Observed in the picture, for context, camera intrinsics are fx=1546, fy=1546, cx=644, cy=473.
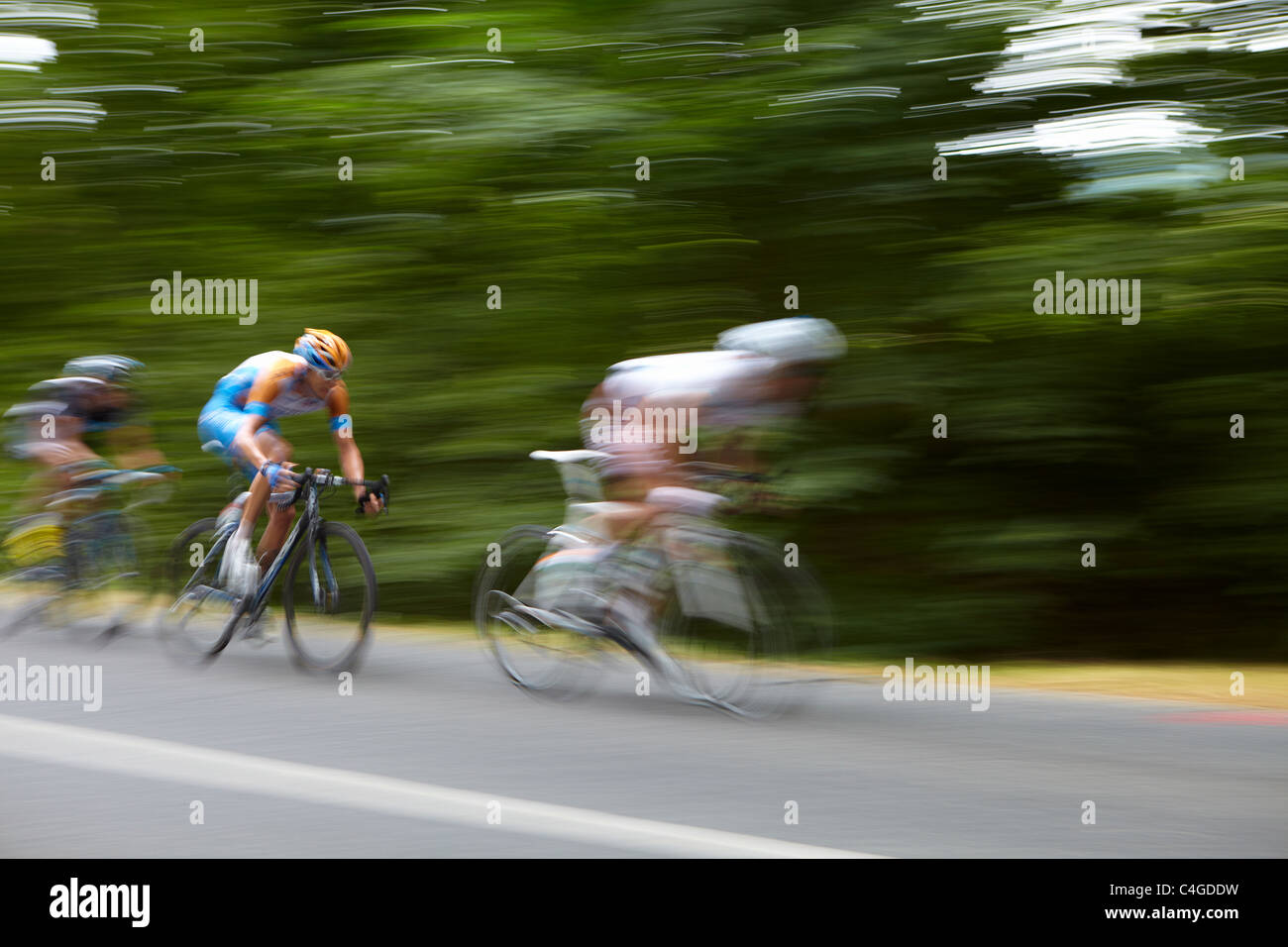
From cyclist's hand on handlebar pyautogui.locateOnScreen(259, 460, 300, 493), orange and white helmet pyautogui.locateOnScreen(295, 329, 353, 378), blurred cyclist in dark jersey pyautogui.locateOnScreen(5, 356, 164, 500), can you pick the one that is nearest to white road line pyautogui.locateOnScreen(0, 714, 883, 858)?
cyclist's hand on handlebar pyautogui.locateOnScreen(259, 460, 300, 493)

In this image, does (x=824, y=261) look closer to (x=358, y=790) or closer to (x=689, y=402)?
(x=689, y=402)

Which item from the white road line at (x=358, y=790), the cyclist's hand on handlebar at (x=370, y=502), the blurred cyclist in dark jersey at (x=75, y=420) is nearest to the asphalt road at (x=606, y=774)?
the white road line at (x=358, y=790)

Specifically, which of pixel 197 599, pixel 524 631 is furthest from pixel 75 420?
pixel 524 631

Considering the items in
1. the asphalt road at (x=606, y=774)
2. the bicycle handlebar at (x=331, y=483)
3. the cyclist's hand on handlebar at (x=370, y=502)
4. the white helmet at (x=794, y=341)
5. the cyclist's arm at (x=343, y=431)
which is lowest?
the asphalt road at (x=606, y=774)

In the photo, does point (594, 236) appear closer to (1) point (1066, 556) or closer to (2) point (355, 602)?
(1) point (1066, 556)

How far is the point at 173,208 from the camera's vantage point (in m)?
14.3

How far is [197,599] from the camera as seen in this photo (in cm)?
829

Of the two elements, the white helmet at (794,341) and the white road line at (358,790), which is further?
the white helmet at (794,341)

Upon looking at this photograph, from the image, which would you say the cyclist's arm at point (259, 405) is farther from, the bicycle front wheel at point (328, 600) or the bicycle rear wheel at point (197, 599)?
the bicycle rear wheel at point (197, 599)

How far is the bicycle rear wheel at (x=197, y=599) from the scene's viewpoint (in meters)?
8.18

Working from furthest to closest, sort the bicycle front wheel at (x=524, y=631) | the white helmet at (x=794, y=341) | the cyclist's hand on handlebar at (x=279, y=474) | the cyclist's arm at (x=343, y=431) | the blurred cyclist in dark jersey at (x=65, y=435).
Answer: the blurred cyclist in dark jersey at (x=65, y=435) → the cyclist's arm at (x=343, y=431) → the cyclist's hand on handlebar at (x=279, y=474) → the bicycle front wheel at (x=524, y=631) → the white helmet at (x=794, y=341)

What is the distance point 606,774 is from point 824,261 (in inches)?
267

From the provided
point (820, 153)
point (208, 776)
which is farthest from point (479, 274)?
point (208, 776)

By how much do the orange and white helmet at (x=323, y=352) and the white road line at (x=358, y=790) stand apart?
2112 mm
